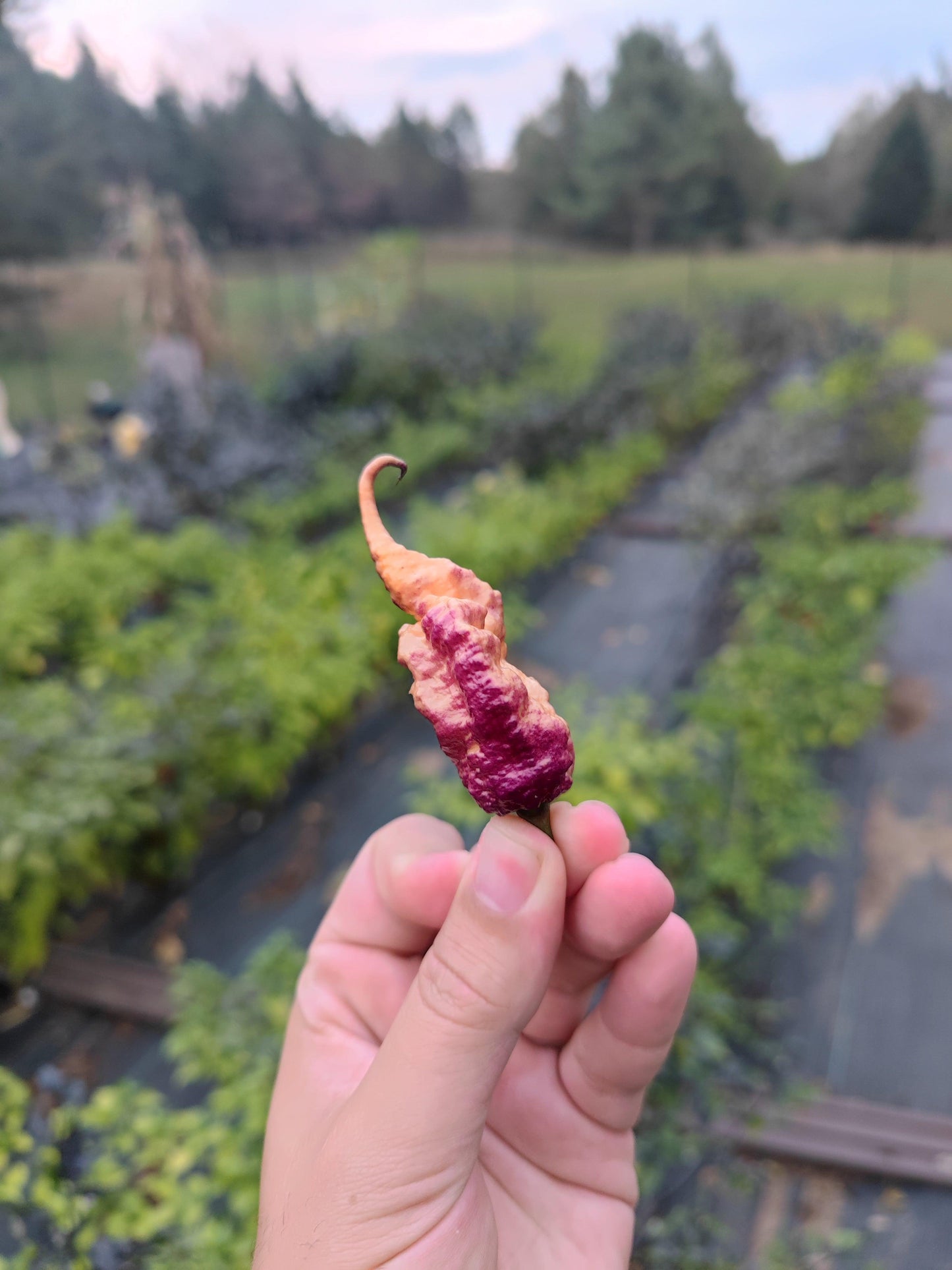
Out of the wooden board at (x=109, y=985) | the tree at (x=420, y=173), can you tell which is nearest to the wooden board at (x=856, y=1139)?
the wooden board at (x=109, y=985)

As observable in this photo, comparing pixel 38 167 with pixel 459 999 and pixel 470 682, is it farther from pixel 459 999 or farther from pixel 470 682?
pixel 459 999

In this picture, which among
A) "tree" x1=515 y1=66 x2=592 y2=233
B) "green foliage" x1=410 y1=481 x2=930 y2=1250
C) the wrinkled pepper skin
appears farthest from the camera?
"tree" x1=515 y1=66 x2=592 y2=233

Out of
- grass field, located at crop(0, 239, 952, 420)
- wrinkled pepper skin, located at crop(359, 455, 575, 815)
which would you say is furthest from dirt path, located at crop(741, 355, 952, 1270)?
grass field, located at crop(0, 239, 952, 420)

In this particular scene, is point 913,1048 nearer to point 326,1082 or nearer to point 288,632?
point 326,1082

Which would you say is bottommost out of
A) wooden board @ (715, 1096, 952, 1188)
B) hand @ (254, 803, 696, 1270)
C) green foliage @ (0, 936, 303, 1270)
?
wooden board @ (715, 1096, 952, 1188)

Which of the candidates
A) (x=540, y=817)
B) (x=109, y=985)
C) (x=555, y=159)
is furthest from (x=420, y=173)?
(x=540, y=817)

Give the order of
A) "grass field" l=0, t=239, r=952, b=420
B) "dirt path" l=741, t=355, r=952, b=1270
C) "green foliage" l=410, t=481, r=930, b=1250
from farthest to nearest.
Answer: "grass field" l=0, t=239, r=952, b=420 < "dirt path" l=741, t=355, r=952, b=1270 < "green foliage" l=410, t=481, r=930, b=1250

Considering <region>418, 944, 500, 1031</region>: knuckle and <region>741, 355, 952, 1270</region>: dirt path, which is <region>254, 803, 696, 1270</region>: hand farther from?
<region>741, 355, 952, 1270</region>: dirt path
